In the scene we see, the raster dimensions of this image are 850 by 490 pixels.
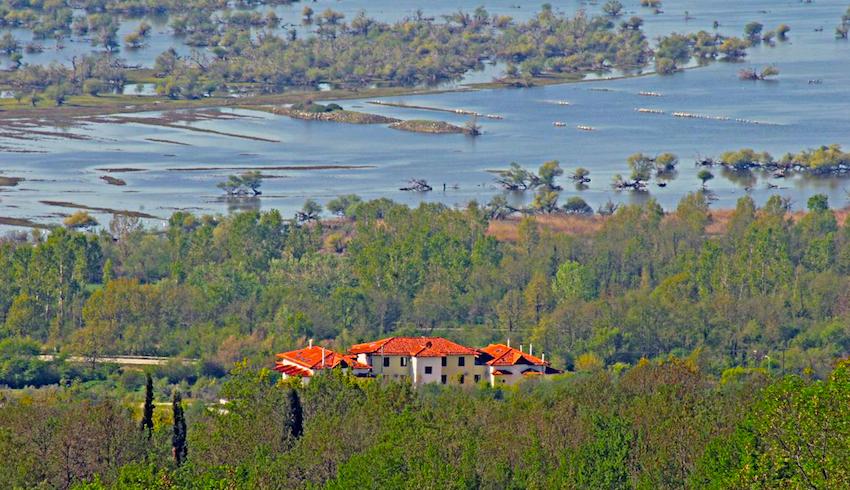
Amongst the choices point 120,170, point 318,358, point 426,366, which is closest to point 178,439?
point 318,358

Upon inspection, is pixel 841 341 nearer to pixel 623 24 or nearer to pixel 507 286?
pixel 507 286

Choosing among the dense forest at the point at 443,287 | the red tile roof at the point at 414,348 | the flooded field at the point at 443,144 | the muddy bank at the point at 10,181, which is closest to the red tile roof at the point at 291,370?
the red tile roof at the point at 414,348

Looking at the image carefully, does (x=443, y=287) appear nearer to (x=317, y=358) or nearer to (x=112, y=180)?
(x=317, y=358)

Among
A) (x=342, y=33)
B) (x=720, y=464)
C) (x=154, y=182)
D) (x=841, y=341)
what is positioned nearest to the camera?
(x=720, y=464)

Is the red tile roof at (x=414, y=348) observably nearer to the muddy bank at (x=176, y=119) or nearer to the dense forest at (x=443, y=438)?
the dense forest at (x=443, y=438)

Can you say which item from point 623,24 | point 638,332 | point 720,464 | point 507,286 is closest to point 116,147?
point 507,286

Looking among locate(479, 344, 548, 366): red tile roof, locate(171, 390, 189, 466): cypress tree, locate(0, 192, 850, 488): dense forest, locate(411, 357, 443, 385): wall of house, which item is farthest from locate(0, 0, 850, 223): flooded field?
locate(171, 390, 189, 466): cypress tree
